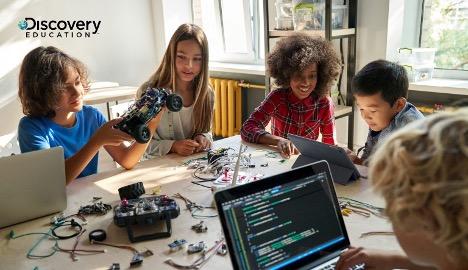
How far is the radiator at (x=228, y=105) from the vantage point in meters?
3.45

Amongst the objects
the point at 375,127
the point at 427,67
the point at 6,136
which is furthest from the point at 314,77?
the point at 6,136

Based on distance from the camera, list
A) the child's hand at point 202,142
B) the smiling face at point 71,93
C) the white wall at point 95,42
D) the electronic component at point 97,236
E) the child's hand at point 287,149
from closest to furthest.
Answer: the electronic component at point 97,236 < the smiling face at point 71,93 < the child's hand at point 287,149 < the child's hand at point 202,142 < the white wall at point 95,42

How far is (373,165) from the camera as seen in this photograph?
60cm

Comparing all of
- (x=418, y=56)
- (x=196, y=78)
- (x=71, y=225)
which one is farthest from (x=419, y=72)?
(x=71, y=225)

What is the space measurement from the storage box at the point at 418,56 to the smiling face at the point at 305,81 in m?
0.86

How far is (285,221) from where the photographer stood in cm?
83

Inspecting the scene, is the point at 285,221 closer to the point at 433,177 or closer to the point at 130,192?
→ the point at 433,177

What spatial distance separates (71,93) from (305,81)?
103 cm

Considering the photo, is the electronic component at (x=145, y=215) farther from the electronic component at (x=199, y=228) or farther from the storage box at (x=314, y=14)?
the storage box at (x=314, y=14)

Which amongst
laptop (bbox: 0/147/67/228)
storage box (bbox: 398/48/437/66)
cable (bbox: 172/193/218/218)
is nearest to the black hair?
cable (bbox: 172/193/218/218)

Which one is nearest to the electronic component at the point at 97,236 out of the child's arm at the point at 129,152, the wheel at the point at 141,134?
the wheel at the point at 141,134

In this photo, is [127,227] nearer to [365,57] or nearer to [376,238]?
[376,238]

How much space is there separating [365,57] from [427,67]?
372mm

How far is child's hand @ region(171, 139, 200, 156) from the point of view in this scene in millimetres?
1666
